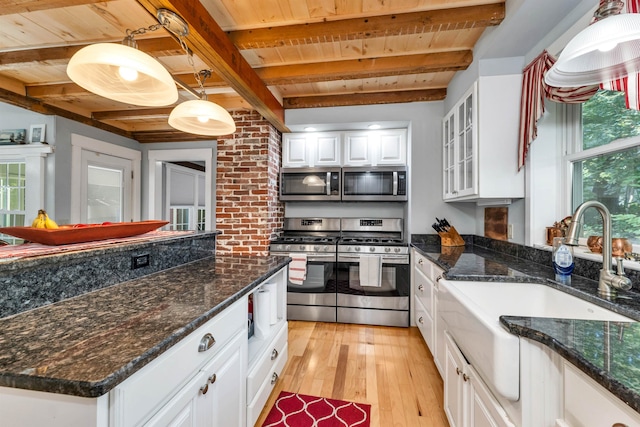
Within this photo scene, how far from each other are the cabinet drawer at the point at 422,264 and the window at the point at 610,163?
970 millimetres

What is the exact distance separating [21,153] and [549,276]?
4.96 m

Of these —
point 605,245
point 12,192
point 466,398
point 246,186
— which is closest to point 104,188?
point 12,192

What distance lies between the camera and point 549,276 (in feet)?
4.74

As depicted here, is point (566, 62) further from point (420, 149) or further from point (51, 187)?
point (51, 187)

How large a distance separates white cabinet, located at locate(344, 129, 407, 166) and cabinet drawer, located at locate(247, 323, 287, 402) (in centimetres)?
206

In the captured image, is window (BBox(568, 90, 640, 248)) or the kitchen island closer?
the kitchen island

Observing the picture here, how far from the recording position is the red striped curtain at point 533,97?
1635mm

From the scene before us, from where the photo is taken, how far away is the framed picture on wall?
3113 millimetres

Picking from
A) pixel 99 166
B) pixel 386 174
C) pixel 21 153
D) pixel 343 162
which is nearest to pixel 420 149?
pixel 386 174

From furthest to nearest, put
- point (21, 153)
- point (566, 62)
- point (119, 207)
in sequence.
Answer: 1. point (119, 207)
2. point (21, 153)
3. point (566, 62)

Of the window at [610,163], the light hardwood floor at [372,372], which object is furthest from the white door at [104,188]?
the window at [610,163]

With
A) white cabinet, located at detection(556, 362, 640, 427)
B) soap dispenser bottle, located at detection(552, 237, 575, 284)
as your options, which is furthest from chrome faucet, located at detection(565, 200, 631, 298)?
white cabinet, located at detection(556, 362, 640, 427)

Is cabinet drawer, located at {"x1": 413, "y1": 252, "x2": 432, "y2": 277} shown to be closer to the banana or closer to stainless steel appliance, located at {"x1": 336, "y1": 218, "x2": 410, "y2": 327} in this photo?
stainless steel appliance, located at {"x1": 336, "y1": 218, "x2": 410, "y2": 327}

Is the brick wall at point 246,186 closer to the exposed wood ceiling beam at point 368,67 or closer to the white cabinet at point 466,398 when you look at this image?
the exposed wood ceiling beam at point 368,67
